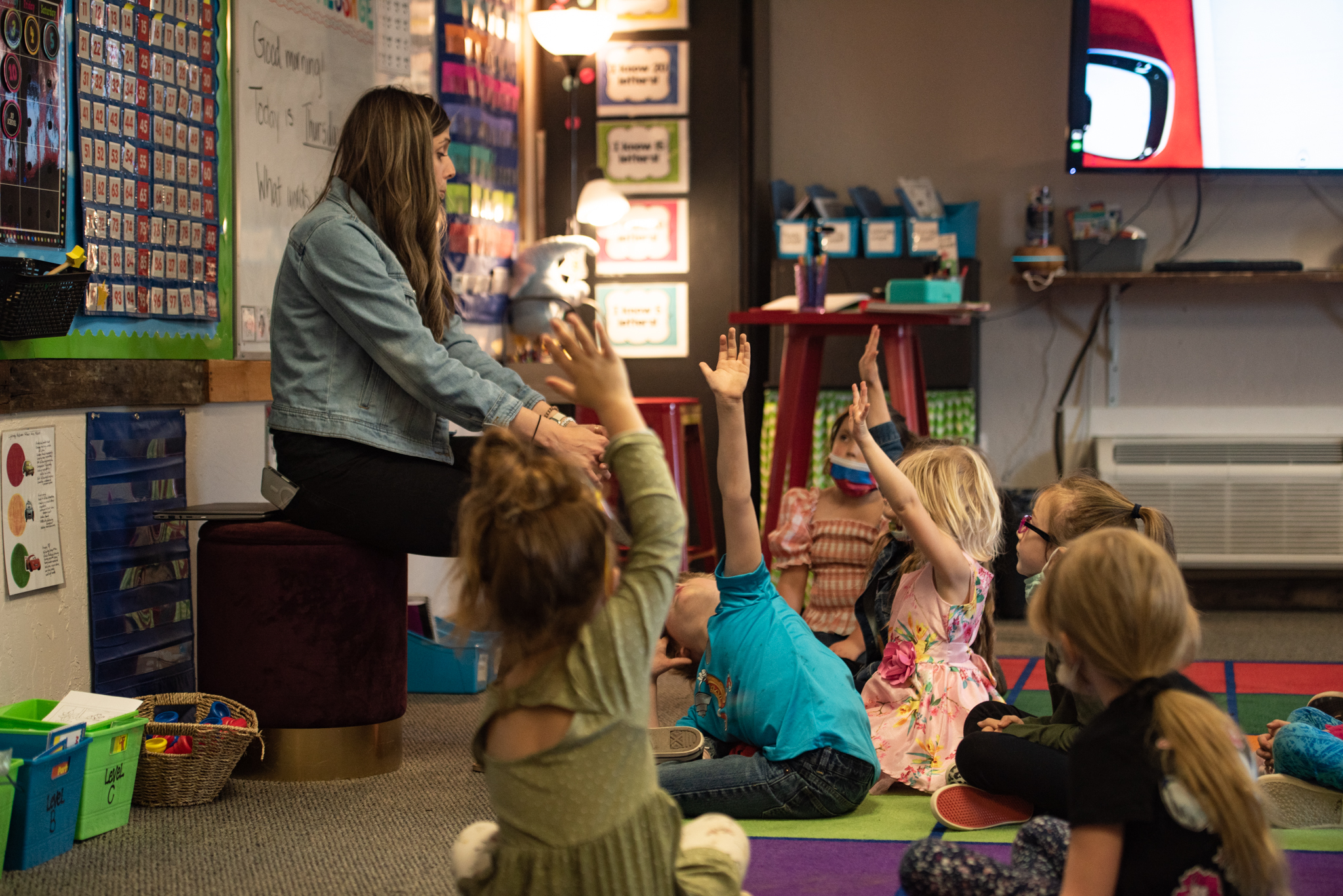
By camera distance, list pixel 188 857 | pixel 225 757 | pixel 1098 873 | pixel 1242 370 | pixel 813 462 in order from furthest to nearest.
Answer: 1. pixel 1242 370
2. pixel 813 462
3. pixel 225 757
4. pixel 188 857
5. pixel 1098 873

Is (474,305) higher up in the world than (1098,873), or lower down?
higher up

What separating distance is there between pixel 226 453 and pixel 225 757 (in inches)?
32.0

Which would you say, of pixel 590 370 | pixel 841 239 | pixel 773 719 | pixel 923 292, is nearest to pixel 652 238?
pixel 841 239

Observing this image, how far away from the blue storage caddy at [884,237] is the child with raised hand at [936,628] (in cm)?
212

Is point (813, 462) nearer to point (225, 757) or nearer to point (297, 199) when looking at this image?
point (297, 199)

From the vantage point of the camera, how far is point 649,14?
4.38m

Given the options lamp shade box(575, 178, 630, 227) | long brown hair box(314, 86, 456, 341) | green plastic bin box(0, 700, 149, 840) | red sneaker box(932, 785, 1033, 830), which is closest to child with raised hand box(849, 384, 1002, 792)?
red sneaker box(932, 785, 1033, 830)

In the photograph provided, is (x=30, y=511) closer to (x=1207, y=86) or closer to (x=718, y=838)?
(x=718, y=838)

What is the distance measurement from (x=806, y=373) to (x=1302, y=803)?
1.60 meters

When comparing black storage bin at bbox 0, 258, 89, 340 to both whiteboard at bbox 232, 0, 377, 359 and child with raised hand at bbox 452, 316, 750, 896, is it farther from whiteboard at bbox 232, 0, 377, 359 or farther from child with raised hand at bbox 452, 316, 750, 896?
child with raised hand at bbox 452, 316, 750, 896

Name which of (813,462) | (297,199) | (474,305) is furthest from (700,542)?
(297,199)

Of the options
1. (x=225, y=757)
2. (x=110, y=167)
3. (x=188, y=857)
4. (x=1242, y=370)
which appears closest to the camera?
(x=188, y=857)

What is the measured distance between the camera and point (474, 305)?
3848mm

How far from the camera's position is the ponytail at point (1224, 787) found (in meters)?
1.07
